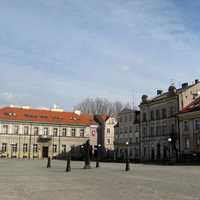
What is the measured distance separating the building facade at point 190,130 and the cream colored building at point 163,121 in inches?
65.2

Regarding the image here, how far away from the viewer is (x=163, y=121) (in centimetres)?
6812

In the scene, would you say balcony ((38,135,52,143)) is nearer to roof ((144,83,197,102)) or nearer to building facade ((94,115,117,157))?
building facade ((94,115,117,157))

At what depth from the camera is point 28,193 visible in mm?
13312

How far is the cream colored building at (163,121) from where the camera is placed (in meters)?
63.6

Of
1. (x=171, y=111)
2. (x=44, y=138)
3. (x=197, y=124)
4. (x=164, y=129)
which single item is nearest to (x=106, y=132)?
(x=44, y=138)

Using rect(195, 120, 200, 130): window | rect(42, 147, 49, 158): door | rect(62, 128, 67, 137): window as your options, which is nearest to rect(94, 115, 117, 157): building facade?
rect(62, 128, 67, 137): window

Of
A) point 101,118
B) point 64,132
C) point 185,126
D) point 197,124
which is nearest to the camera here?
point 197,124

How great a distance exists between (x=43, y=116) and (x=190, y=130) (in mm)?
38486

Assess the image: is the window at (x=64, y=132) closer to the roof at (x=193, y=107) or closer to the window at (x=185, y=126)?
the roof at (x=193, y=107)

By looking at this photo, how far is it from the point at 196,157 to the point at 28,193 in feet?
136

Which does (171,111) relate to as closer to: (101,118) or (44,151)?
(101,118)

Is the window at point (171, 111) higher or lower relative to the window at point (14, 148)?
higher

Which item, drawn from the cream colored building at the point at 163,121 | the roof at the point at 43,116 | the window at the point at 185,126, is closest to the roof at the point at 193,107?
the cream colored building at the point at 163,121

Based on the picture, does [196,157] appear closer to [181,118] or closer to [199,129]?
[199,129]
